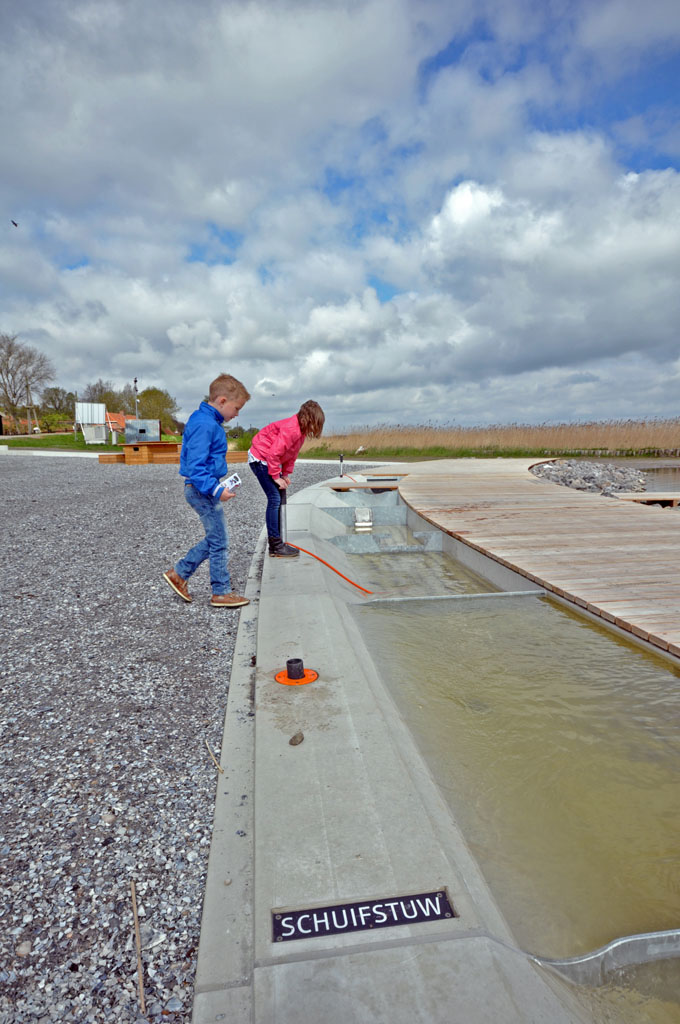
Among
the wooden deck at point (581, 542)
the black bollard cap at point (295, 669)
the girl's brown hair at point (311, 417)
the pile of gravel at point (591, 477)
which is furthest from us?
the pile of gravel at point (591, 477)

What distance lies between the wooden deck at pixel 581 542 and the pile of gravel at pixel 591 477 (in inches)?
156

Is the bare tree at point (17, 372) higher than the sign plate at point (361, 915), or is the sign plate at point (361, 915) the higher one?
the bare tree at point (17, 372)

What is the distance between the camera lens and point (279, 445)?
200 inches

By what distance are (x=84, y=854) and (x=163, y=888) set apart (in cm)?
32

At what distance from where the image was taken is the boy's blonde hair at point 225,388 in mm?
3960

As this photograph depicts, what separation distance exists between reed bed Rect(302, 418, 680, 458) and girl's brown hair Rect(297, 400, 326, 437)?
18237 mm

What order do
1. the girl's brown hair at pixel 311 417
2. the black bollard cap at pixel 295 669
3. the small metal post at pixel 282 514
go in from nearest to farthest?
the black bollard cap at pixel 295 669
the girl's brown hair at pixel 311 417
the small metal post at pixel 282 514

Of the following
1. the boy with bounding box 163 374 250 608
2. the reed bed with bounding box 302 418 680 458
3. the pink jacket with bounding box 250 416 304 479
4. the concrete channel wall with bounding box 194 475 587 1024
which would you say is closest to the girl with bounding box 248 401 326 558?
the pink jacket with bounding box 250 416 304 479

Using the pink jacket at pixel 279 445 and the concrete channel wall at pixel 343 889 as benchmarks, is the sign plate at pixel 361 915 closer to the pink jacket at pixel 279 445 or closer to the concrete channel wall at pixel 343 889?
the concrete channel wall at pixel 343 889

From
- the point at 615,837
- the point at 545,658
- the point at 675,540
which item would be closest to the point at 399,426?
the point at 675,540

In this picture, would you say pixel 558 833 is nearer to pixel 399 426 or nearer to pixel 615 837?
pixel 615 837

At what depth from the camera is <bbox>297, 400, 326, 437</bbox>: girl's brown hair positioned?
16.2 feet

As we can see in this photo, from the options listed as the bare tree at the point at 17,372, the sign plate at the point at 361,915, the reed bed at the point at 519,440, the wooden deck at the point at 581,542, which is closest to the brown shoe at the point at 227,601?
the wooden deck at the point at 581,542

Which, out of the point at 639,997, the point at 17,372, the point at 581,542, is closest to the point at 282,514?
the point at 581,542
